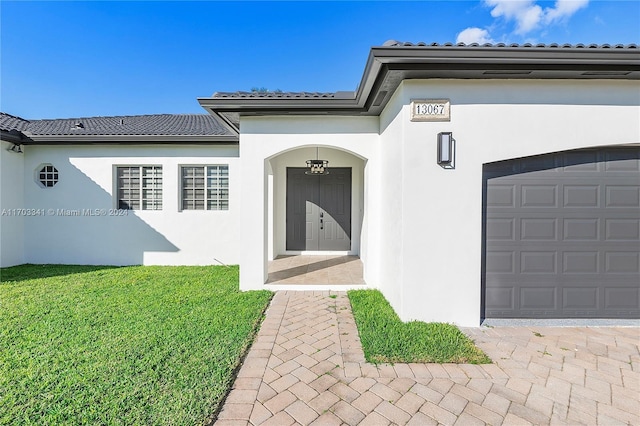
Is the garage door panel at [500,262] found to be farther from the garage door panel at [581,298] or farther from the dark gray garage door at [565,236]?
the garage door panel at [581,298]

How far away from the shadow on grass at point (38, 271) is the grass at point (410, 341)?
7370mm

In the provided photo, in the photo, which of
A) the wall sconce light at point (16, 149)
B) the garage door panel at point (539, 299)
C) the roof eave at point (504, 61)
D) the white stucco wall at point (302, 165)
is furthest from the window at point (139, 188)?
the garage door panel at point (539, 299)

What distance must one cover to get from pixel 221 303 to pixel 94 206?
19.2 feet

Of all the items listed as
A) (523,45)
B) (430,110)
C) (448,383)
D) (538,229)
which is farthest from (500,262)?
(523,45)

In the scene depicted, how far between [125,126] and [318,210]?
7184 millimetres

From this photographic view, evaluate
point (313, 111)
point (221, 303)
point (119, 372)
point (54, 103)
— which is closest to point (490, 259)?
point (313, 111)

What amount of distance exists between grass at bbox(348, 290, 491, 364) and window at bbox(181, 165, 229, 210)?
540cm

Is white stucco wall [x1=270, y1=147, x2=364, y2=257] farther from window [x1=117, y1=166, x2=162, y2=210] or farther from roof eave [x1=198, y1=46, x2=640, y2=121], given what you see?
roof eave [x1=198, y1=46, x2=640, y2=121]

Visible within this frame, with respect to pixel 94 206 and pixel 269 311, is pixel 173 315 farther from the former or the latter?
pixel 94 206

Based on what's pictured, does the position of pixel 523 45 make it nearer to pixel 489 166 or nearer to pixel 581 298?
pixel 489 166

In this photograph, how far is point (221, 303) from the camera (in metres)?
4.62

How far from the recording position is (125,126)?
29.7 ft

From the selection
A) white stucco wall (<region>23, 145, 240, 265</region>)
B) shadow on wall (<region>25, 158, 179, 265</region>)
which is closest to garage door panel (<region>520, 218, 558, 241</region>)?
white stucco wall (<region>23, 145, 240, 265</region>)

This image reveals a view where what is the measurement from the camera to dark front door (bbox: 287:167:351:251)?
28.7 ft
